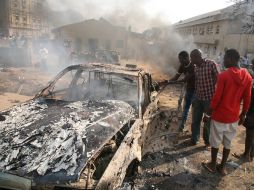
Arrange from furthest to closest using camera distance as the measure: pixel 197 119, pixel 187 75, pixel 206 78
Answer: pixel 187 75
pixel 197 119
pixel 206 78

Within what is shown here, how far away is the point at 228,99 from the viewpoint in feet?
13.7

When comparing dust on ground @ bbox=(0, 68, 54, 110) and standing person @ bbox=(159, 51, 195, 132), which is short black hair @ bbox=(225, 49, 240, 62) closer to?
standing person @ bbox=(159, 51, 195, 132)

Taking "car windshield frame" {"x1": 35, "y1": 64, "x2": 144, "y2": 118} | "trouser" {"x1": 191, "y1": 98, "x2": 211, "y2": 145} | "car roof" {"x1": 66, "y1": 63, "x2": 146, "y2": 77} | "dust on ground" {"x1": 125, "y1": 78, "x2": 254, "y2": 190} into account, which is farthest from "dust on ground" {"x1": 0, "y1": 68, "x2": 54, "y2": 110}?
"trouser" {"x1": 191, "y1": 98, "x2": 211, "y2": 145}

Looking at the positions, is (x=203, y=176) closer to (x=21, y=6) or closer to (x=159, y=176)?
(x=159, y=176)

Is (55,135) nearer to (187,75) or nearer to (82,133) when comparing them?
(82,133)

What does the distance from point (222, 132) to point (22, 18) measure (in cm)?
4743

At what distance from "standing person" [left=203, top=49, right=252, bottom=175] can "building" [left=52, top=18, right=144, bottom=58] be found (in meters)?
26.8

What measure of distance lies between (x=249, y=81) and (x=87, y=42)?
27.9 meters

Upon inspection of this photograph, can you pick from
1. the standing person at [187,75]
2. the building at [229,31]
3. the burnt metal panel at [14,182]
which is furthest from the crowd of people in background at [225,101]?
the building at [229,31]

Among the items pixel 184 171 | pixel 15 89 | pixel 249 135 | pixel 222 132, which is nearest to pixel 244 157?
pixel 249 135

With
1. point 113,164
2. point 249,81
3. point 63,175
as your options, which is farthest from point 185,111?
point 63,175

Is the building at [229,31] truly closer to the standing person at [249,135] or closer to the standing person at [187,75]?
the standing person at [187,75]

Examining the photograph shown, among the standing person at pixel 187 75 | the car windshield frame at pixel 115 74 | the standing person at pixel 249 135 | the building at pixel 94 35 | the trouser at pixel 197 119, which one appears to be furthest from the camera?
the building at pixel 94 35

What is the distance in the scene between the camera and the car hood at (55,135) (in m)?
2.59
